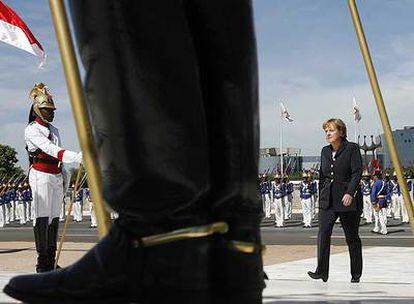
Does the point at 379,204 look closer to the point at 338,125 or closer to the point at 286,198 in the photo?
the point at 286,198

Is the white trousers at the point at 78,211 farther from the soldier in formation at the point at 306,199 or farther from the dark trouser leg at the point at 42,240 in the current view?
the dark trouser leg at the point at 42,240

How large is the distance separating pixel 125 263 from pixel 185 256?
0.29 feet

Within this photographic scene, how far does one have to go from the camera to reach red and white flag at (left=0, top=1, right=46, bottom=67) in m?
6.65

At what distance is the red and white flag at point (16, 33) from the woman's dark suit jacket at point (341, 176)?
270 centimetres

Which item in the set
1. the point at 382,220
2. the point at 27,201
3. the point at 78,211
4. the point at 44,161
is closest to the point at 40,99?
the point at 44,161

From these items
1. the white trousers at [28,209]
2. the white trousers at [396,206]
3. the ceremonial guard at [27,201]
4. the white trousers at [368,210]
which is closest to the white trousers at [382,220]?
the white trousers at [368,210]

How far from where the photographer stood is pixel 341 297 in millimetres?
2207

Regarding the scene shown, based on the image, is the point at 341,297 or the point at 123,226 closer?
the point at 123,226

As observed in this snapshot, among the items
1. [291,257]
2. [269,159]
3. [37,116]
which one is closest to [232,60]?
[37,116]

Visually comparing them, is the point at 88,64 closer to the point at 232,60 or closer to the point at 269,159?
the point at 232,60

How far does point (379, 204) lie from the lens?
18.9m

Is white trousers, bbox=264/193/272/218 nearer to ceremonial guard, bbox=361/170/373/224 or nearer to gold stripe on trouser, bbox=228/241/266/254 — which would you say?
ceremonial guard, bbox=361/170/373/224

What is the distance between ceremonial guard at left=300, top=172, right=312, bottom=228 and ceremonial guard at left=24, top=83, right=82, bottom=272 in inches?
618

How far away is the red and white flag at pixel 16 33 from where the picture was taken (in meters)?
6.65
